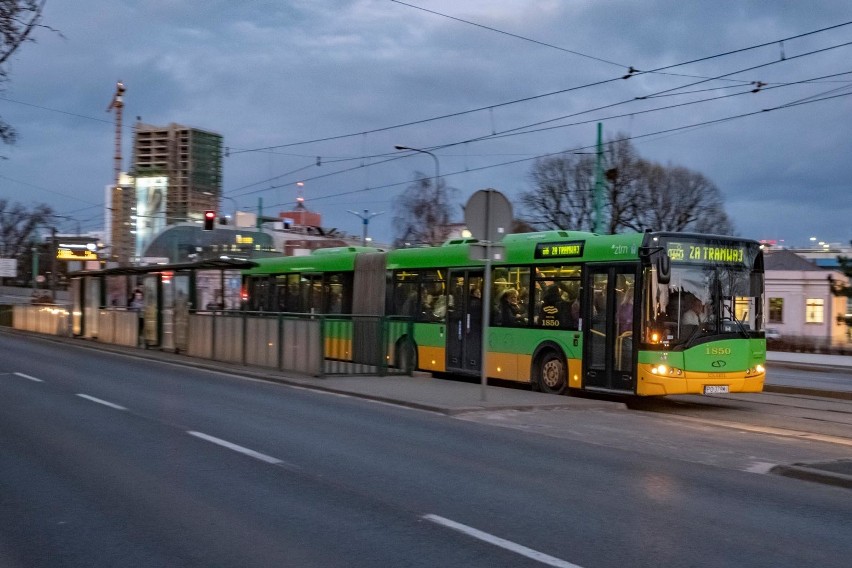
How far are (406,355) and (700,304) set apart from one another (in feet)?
25.3

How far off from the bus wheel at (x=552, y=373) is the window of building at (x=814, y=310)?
52.2 meters

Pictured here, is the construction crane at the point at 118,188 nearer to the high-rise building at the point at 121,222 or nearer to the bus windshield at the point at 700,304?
the high-rise building at the point at 121,222

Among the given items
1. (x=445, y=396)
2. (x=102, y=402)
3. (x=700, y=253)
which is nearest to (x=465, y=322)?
(x=445, y=396)

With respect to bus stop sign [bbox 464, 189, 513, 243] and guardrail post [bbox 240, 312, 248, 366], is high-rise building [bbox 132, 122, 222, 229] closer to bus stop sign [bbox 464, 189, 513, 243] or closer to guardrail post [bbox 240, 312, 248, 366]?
guardrail post [bbox 240, 312, 248, 366]

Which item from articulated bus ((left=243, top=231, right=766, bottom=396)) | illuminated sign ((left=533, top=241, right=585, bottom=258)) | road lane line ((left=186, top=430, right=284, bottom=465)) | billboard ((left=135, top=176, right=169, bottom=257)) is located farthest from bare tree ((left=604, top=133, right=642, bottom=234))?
billboard ((left=135, top=176, right=169, bottom=257))

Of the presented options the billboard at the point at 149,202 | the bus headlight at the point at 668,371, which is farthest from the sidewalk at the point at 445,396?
the billboard at the point at 149,202

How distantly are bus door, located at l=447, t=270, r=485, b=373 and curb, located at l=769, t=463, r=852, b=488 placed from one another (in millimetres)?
10494

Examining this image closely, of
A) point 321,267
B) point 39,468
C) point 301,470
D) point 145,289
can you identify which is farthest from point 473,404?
point 145,289

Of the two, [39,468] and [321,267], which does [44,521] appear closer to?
[39,468]

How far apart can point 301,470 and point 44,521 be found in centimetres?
275

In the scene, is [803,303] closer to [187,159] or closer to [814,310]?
[814,310]

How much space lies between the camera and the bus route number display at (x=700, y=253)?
16016 mm

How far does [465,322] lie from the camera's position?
67.6 feet

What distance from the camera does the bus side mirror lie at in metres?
15.0
